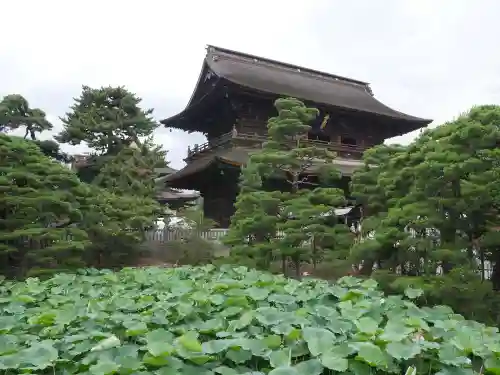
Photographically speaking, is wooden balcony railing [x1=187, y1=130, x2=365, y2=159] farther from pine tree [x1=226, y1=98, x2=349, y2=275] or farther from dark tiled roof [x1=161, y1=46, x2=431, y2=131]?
pine tree [x1=226, y1=98, x2=349, y2=275]

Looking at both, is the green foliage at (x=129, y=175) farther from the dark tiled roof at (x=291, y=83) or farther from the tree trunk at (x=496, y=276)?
the tree trunk at (x=496, y=276)

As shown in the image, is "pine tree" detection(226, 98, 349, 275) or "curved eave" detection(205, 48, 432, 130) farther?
"curved eave" detection(205, 48, 432, 130)

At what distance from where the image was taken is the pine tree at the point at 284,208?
8.10 metres

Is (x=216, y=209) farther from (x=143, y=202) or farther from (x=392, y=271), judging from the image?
(x=392, y=271)

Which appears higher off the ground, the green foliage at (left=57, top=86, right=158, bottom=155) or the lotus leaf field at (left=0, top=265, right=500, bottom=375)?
the green foliage at (left=57, top=86, right=158, bottom=155)

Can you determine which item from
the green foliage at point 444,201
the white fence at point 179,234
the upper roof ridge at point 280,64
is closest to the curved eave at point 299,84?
the upper roof ridge at point 280,64

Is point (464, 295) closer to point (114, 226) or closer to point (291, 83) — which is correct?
point (114, 226)

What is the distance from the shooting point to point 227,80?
13961mm

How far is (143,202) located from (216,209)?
4336 mm

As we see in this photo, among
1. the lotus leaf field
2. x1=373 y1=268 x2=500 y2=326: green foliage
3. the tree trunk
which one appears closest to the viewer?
the lotus leaf field

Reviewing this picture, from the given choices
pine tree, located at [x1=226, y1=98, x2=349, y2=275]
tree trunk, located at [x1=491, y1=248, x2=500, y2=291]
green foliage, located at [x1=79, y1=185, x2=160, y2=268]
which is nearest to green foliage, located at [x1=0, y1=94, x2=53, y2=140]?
green foliage, located at [x1=79, y1=185, x2=160, y2=268]

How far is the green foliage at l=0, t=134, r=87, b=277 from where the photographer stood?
7.88m

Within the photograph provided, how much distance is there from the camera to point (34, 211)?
791 centimetres

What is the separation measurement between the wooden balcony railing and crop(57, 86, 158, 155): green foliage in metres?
2.00
